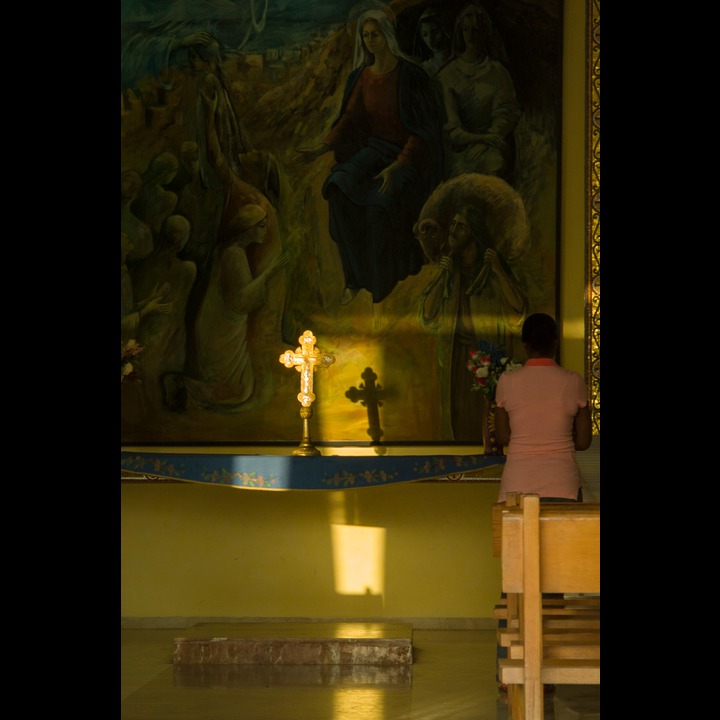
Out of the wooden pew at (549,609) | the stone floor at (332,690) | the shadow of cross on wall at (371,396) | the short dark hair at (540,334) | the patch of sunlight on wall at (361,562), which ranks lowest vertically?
the stone floor at (332,690)

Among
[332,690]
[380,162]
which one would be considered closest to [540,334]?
[332,690]

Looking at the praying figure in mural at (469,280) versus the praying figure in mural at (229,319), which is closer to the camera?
the praying figure in mural at (469,280)

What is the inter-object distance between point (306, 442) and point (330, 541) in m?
0.90

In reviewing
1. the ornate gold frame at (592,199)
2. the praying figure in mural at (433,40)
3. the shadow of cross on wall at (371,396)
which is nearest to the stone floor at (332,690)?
the shadow of cross on wall at (371,396)

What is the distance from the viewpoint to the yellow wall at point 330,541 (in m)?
7.91

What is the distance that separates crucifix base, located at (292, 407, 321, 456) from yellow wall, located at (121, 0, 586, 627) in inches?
26.0

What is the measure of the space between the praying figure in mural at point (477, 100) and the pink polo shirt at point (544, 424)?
3.08m

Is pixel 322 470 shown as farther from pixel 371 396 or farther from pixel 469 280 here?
pixel 469 280

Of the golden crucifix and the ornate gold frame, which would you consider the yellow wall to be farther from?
the golden crucifix

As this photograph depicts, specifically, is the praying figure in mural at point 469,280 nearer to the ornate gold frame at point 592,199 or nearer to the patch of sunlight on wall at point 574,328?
the patch of sunlight on wall at point 574,328

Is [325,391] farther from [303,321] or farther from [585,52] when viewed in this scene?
[585,52]

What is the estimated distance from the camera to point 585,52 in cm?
798
